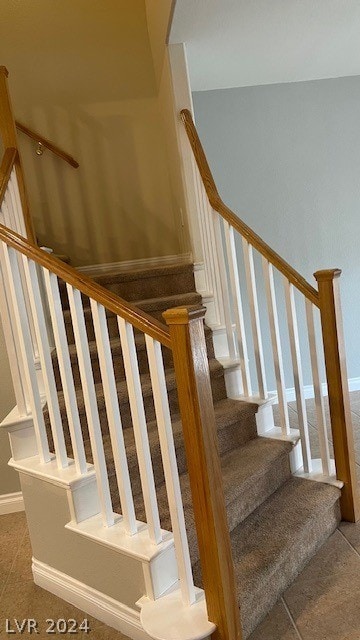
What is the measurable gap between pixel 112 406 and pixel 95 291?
42cm

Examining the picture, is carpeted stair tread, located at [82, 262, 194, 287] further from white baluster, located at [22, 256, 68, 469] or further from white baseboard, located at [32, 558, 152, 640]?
white baseboard, located at [32, 558, 152, 640]

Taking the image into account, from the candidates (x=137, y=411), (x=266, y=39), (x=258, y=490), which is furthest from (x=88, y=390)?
(x=266, y=39)

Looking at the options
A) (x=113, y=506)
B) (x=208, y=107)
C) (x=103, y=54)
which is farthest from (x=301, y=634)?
(x=103, y=54)

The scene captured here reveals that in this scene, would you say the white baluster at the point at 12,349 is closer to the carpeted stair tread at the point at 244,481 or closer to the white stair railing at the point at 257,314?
the carpeted stair tread at the point at 244,481

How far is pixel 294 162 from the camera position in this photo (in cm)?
428

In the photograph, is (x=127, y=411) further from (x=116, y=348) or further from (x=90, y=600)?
(x=90, y=600)

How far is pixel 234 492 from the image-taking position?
2.17 m

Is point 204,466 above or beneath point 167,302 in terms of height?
beneath

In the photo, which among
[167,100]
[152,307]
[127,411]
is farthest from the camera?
[167,100]

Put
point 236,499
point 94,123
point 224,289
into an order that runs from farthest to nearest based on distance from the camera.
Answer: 1. point 94,123
2. point 224,289
3. point 236,499

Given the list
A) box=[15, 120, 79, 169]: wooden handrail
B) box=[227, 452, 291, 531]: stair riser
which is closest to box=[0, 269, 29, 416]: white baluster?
box=[227, 452, 291, 531]: stair riser

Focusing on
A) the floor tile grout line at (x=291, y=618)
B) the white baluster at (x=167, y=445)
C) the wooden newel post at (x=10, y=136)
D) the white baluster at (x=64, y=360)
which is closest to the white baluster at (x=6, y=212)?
the wooden newel post at (x=10, y=136)

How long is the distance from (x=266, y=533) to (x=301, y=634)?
1.34ft

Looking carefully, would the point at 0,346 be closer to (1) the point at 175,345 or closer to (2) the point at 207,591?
(1) the point at 175,345
